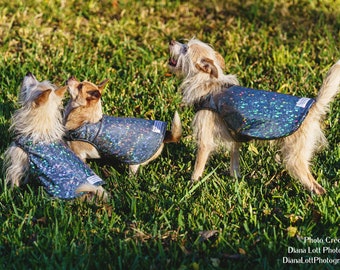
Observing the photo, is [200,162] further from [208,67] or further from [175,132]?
[208,67]

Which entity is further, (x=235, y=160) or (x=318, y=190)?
(x=235, y=160)

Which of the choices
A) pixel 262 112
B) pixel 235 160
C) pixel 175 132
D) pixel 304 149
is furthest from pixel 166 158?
pixel 304 149

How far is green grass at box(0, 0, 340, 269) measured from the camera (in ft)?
15.6

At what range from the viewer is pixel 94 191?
5.34 m

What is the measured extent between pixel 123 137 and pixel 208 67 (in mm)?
1030

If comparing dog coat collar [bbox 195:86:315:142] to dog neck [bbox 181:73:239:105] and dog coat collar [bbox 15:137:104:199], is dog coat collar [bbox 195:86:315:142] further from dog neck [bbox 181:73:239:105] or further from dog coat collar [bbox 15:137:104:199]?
dog coat collar [bbox 15:137:104:199]

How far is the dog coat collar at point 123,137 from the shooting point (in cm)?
586

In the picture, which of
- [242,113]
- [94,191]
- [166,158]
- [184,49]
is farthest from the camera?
[166,158]

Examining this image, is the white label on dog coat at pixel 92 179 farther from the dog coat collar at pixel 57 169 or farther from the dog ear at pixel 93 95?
the dog ear at pixel 93 95

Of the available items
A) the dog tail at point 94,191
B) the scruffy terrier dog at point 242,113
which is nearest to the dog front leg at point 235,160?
the scruffy terrier dog at point 242,113

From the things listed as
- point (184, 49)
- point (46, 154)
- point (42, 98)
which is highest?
point (184, 49)

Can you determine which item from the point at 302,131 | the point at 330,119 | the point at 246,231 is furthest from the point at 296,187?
the point at 330,119

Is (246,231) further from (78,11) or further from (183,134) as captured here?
(78,11)

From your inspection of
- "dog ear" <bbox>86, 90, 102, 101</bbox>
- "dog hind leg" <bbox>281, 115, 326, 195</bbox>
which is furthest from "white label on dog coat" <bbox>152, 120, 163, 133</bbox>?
"dog hind leg" <bbox>281, 115, 326, 195</bbox>
